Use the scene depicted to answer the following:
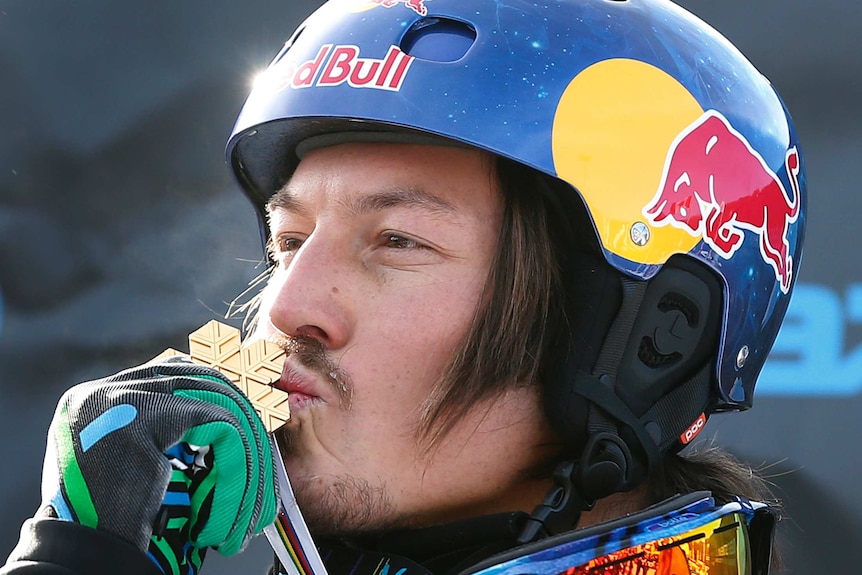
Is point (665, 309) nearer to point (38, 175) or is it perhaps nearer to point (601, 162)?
point (601, 162)

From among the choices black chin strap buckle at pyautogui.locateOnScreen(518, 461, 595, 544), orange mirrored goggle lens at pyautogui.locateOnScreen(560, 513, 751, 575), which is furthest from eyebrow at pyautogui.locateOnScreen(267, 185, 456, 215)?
orange mirrored goggle lens at pyautogui.locateOnScreen(560, 513, 751, 575)

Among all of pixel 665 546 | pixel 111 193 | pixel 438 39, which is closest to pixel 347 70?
pixel 438 39

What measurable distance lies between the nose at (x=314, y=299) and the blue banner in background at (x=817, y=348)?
138cm

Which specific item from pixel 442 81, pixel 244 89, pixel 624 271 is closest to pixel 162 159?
pixel 244 89

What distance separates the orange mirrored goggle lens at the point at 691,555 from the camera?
1.55 meters

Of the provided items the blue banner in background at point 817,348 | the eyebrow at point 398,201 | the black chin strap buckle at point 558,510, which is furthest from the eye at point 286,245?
the blue banner in background at point 817,348

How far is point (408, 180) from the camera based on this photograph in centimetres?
169

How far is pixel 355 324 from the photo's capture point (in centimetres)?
164

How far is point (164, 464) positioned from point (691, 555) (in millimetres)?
818

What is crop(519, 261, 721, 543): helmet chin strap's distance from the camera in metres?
1.67

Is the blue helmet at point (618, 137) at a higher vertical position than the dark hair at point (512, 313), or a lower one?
higher

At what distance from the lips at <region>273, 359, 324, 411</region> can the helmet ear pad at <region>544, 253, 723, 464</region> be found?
1.22 ft

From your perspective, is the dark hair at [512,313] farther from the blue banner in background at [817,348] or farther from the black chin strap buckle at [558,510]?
the blue banner in background at [817,348]

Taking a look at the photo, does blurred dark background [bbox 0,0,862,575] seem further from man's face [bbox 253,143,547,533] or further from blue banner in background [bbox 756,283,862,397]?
blue banner in background [bbox 756,283,862,397]
